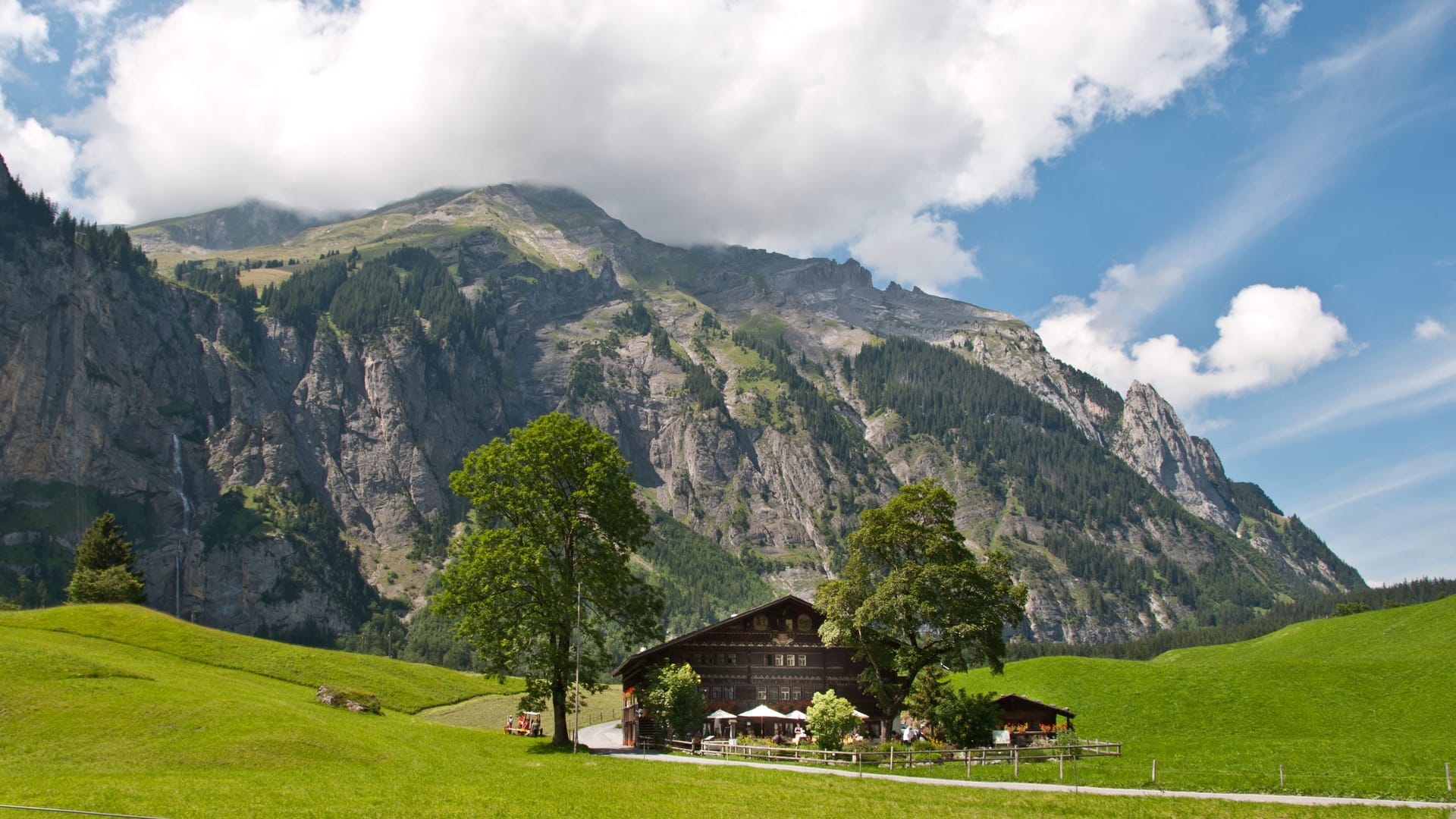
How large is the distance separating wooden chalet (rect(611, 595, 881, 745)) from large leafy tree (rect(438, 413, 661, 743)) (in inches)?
789

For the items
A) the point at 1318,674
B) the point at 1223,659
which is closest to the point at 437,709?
the point at 1318,674

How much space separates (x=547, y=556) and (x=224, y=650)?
3818cm

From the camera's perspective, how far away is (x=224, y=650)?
76.1 meters

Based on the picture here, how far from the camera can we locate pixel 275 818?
27.0m

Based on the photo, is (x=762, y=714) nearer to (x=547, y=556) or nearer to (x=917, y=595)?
(x=917, y=595)

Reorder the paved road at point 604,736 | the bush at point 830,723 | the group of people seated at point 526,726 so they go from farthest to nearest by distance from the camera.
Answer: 1. the group of people seated at point 526,726
2. the paved road at point 604,736
3. the bush at point 830,723

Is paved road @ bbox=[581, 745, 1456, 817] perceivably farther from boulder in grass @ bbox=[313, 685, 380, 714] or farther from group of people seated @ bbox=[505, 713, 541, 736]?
boulder in grass @ bbox=[313, 685, 380, 714]

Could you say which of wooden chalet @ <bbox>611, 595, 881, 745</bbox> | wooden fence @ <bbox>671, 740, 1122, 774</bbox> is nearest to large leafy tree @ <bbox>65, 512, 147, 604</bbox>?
wooden chalet @ <bbox>611, 595, 881, 745</bbox>

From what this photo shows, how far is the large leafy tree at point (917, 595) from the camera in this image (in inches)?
2221

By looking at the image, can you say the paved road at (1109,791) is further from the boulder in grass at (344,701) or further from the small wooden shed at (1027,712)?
the boulder in grass at (344,701)

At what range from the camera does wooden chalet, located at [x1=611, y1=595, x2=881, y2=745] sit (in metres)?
76.9

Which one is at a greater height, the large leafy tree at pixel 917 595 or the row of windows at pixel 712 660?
the large leafy tree at pixel 917 595

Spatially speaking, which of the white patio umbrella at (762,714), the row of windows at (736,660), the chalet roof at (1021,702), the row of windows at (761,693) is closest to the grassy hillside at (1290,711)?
the chalet roof at (1021,702)

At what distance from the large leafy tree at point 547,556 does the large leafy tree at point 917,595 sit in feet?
41.6
